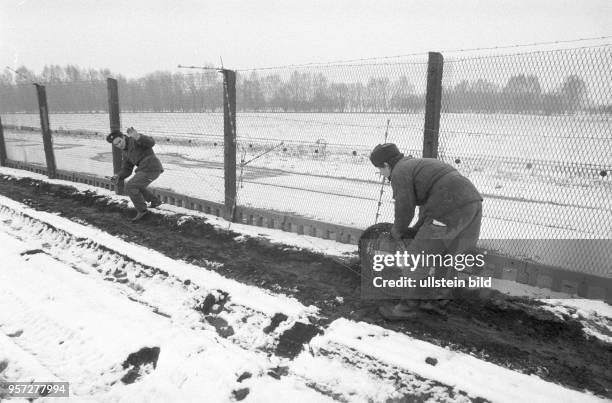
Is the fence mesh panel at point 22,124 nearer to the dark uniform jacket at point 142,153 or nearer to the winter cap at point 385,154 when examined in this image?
the dark uniform jacket at point 142,153

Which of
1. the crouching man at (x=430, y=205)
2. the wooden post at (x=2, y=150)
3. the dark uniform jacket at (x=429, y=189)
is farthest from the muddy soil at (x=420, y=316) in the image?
the wooden post at (x=2, y=150)

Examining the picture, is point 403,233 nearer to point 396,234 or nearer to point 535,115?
point 396,234

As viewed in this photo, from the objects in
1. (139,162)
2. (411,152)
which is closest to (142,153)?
(139,162)

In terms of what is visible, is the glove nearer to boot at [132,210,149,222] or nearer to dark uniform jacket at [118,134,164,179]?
dark uniform jacket at [118,134,164,179]

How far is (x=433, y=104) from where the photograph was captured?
4.50 meters

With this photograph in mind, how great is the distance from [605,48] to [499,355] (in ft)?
9.88

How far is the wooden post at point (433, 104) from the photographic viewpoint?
442cm

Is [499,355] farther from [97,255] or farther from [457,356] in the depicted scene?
[97,255]

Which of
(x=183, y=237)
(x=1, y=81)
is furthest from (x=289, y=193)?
(x=1, y=81)

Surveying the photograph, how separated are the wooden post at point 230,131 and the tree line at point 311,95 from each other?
16 cm

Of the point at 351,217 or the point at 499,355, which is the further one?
the point at 351,217

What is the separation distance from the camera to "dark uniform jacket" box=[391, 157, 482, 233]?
3.42m

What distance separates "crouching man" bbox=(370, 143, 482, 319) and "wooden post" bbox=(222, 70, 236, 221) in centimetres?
325

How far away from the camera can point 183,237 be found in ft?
19.5
